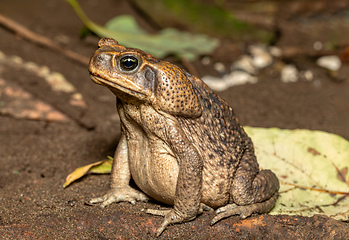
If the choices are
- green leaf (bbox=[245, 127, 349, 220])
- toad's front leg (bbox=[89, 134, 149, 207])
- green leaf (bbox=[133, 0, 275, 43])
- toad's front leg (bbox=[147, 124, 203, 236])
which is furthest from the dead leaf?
green leaf (bbox=[133, 0, 275, 43])

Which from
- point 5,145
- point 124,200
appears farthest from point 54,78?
point 124,200

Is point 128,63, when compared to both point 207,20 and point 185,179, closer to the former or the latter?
point 185,179

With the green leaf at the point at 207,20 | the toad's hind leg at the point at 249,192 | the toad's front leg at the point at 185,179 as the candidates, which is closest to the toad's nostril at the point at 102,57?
the toad's front leg at the point at 185,179

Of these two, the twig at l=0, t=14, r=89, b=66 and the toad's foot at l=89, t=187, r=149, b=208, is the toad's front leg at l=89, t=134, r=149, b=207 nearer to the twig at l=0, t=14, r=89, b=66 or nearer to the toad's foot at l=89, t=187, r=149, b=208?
the toad's foot at l=89, t=187, r=149, b=208

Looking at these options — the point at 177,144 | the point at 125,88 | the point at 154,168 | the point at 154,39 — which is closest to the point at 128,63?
the point at 125,88

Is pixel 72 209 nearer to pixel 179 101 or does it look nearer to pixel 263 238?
pixel 179 101

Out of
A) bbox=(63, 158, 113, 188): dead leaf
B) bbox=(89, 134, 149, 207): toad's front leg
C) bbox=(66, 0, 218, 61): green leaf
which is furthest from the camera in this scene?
bbox=(66, 0, 218, 61): green leaf

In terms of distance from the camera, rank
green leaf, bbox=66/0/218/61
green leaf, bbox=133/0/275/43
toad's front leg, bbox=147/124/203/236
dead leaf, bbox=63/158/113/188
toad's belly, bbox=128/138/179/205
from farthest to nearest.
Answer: green leaf, bbox=133/0/275/43 → green leaf, bbox=66/0/218/61 → dead leaf, bbox=63/158/113/188 → toad's belly, bbox=128/138/179/205 → toad's front leg, bbox=147/124/203/236
